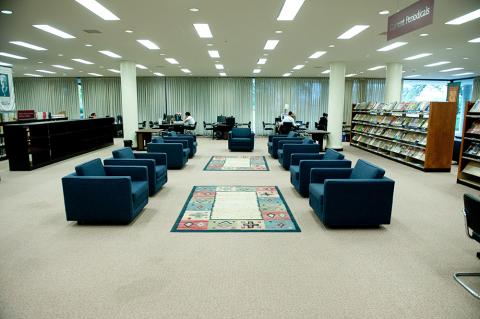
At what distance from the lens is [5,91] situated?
1180 centimetres

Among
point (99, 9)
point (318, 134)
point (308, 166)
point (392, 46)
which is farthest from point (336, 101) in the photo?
point (99, 9)

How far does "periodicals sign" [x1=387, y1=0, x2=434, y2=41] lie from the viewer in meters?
4.16

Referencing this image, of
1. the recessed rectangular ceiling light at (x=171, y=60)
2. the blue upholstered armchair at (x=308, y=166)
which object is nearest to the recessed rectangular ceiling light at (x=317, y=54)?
the recessed rectangular ceiling light at (x=171, y=60)

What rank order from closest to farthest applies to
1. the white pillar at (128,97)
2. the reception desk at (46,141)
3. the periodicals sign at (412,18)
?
1. the periodicals sign at (412,18)
2. the reception desk at (46,141)
3. the white pillar at (128,97)

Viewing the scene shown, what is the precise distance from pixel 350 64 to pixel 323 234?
424 inches

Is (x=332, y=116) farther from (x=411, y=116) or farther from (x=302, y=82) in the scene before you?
(x=302, y=82)

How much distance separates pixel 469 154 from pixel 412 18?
4.34 meters

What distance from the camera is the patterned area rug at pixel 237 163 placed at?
29.9ft

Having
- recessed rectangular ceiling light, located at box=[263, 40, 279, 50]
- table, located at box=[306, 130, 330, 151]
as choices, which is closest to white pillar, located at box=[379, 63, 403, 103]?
table, located at box=[306, 130, 330, 151]

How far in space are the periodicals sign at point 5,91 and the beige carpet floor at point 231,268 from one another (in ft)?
26.4

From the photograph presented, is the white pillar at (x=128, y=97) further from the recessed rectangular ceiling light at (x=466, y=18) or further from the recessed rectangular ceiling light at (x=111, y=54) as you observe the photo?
the recessed rectangular ceiling light at (x=466, y=18)

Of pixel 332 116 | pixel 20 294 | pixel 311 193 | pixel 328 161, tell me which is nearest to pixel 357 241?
pixel 311 193

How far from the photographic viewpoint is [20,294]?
118 inches

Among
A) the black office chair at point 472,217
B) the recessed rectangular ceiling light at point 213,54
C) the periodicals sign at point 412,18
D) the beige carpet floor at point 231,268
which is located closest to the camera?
the beige carpet floor at point 231,268
